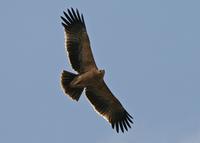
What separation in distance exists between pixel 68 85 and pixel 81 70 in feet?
2.43

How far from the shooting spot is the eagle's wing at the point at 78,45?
24219 millimetres

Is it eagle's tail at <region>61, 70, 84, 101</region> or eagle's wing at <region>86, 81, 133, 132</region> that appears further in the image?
eagle's wing at <region>86, 81, 133, 132</region>

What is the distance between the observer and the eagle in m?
23.9

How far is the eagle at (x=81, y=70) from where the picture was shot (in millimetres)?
23906

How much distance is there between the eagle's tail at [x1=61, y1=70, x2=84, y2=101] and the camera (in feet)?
78.0

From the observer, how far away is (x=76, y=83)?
23875 millimetres

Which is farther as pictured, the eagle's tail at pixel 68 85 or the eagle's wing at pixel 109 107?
the eagle's wing at pixel 109 107

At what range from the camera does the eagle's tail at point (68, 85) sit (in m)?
23.8

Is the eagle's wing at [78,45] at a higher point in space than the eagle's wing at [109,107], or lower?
higher

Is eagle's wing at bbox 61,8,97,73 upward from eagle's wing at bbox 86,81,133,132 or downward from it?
upward

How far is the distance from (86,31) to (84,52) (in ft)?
2.27

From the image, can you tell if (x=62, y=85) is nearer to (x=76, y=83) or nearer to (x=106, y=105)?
(x=76, y=83)

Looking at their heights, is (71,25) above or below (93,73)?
above

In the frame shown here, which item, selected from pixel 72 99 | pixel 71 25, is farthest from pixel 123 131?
pixel 71 25
